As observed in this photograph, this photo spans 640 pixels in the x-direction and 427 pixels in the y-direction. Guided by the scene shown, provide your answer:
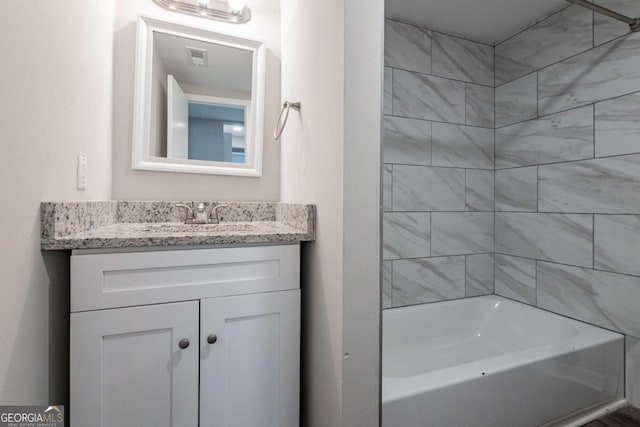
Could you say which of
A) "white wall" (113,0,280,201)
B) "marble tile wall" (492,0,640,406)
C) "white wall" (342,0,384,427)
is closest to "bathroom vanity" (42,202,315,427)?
"white wall" (342,0,384,427)

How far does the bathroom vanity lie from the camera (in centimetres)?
90

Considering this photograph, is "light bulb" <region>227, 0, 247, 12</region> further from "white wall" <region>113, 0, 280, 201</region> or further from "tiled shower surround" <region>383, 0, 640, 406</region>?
"tiled shower surround" <region>383, 0, 640, 406</region>

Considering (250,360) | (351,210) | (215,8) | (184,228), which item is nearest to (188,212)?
(184,228)

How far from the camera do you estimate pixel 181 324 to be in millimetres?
979

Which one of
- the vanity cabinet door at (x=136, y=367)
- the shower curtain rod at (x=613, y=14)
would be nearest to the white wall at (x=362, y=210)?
the vanity cabinet door at (x=136, y=367)

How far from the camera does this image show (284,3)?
1.65 meters

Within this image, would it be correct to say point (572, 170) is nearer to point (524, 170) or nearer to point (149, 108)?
point (524, 170)

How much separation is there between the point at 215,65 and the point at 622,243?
234cm

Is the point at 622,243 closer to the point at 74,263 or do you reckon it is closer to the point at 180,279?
the point at 180,279

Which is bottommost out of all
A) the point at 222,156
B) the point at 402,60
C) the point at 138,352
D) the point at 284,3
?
the point at 138,352

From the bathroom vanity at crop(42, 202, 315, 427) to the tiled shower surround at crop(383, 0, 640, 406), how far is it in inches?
39.7

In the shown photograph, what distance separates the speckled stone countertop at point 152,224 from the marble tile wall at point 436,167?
0.83 metres

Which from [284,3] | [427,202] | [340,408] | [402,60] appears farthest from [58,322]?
[402,60]

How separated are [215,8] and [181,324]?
5.35 feet
